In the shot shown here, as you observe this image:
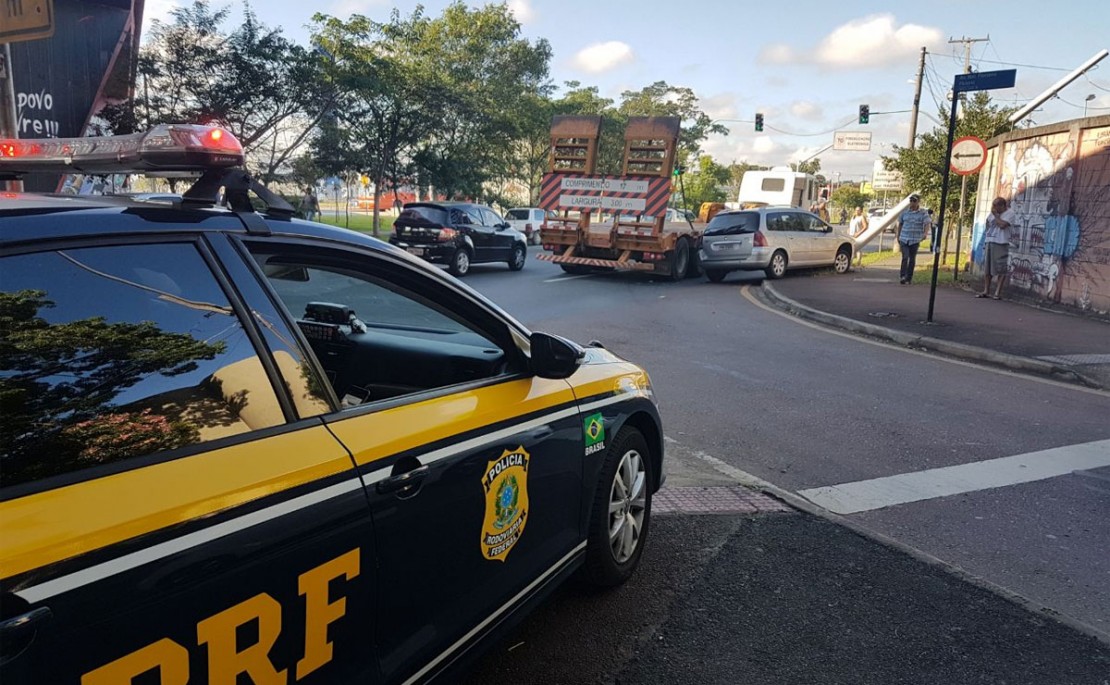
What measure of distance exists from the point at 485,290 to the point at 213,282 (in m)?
13.1

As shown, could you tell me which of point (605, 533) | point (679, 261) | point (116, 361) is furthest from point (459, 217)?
point (116, 361)

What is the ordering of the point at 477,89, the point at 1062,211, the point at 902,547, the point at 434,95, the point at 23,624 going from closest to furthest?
the point at 23,624
the point at 902,547
the point at 1062,211
the point at 434,95
the point at 477,89

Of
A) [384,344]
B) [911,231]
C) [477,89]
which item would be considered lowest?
[384,344]

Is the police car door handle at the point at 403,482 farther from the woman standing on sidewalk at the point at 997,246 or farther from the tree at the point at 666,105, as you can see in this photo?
the tree at the point at 666,105

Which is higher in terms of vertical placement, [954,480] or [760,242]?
[760,242]

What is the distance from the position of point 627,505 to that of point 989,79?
30.0 feet

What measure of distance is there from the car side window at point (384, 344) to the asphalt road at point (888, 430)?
1150mm

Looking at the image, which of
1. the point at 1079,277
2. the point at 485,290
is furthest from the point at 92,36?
the point at 1079,277

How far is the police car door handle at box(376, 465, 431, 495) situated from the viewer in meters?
2.03

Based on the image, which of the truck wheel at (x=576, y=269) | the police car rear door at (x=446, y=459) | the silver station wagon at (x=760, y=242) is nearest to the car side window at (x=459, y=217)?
the truck wheel at (x=576, y=269)

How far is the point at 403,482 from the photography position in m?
2.09

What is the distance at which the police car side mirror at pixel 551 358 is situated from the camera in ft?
9.29

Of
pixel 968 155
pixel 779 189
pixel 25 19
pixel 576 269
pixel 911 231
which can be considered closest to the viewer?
pixel 25 19

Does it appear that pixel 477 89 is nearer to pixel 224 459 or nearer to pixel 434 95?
pixel 434 95
